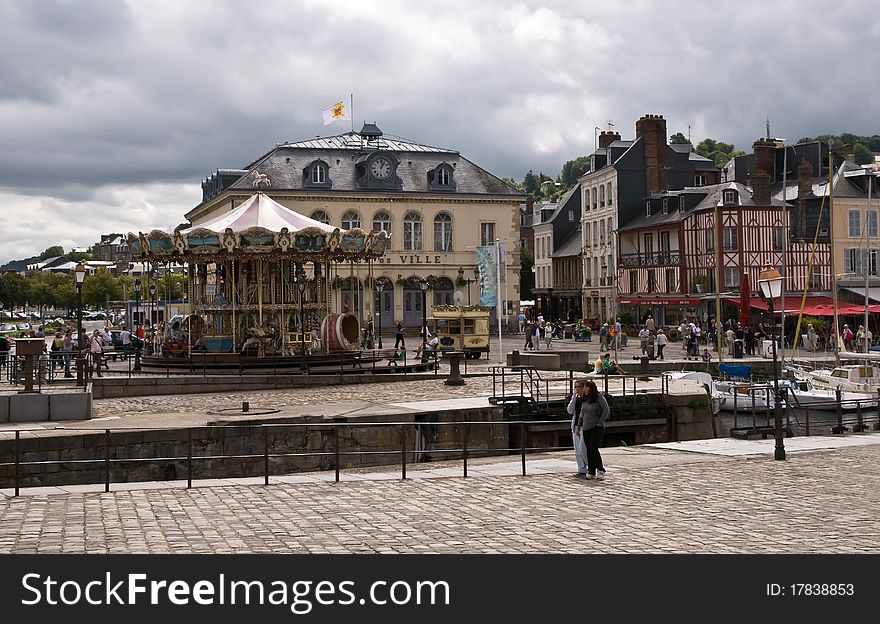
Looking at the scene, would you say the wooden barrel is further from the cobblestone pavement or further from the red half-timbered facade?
the red half-timbered facade

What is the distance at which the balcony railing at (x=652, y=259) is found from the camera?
6700 centimetres

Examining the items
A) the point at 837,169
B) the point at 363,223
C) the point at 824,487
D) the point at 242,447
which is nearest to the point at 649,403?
the point at 242,447

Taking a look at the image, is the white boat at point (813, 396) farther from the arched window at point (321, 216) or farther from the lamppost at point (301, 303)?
the arched window at point (321, 216)

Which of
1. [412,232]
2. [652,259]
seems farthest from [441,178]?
[652,259]

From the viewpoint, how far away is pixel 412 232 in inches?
2581

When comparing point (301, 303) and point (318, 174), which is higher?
point (318, 174)

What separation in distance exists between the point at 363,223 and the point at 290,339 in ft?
92.0

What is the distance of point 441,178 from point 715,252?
53.1 ft

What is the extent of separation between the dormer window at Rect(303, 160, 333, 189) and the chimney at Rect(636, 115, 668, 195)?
22230 mm

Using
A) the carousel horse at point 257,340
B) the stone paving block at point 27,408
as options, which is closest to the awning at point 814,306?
the carousel horse at point 257,340

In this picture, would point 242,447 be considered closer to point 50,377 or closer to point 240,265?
point 50,377

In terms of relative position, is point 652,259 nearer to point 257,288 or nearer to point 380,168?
point 380,168

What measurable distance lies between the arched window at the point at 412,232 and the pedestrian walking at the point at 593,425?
163 ft

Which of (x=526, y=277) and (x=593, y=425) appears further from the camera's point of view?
(x=526, y=277)
